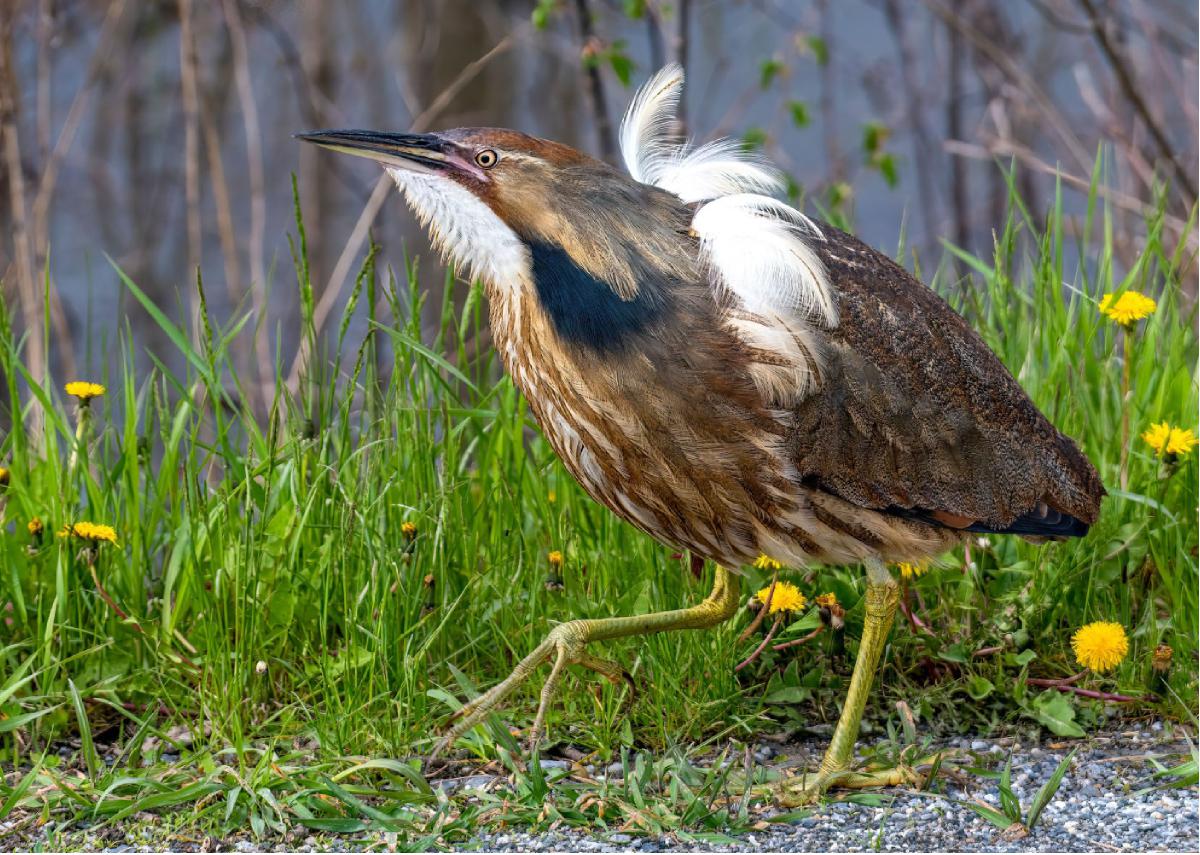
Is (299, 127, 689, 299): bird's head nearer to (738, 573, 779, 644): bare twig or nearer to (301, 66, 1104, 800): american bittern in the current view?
(301, 66, 1104, 800): american bittern

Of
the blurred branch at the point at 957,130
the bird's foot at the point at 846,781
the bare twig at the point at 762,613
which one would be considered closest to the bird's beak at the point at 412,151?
the bare twig at the point at 762,613

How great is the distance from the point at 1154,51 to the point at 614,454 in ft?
15.2

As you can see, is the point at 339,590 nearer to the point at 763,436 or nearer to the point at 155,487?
the point at 155,487

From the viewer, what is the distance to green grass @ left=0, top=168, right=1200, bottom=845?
3.20 m

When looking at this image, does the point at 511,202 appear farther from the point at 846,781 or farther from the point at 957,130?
the point at 957,130

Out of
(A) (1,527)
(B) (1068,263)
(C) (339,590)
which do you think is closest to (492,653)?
(C) (339,590)

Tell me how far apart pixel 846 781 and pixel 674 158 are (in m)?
1.46

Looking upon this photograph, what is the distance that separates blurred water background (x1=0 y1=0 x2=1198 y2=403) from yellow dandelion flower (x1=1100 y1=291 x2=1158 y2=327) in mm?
1659

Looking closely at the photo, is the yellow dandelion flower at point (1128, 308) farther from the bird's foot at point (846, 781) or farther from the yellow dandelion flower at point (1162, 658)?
the bird's foot at point (846, 781)

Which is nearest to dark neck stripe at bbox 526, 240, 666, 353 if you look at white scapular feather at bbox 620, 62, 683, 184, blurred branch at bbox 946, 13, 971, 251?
white scapular feather at bbox 620, 62, 683, 184

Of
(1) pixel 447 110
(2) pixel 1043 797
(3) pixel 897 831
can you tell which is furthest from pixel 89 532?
(1) pixel 447 110

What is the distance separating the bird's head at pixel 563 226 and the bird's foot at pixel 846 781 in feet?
3.16

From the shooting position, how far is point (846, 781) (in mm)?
3279

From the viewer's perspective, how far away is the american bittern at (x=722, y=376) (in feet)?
10.4
